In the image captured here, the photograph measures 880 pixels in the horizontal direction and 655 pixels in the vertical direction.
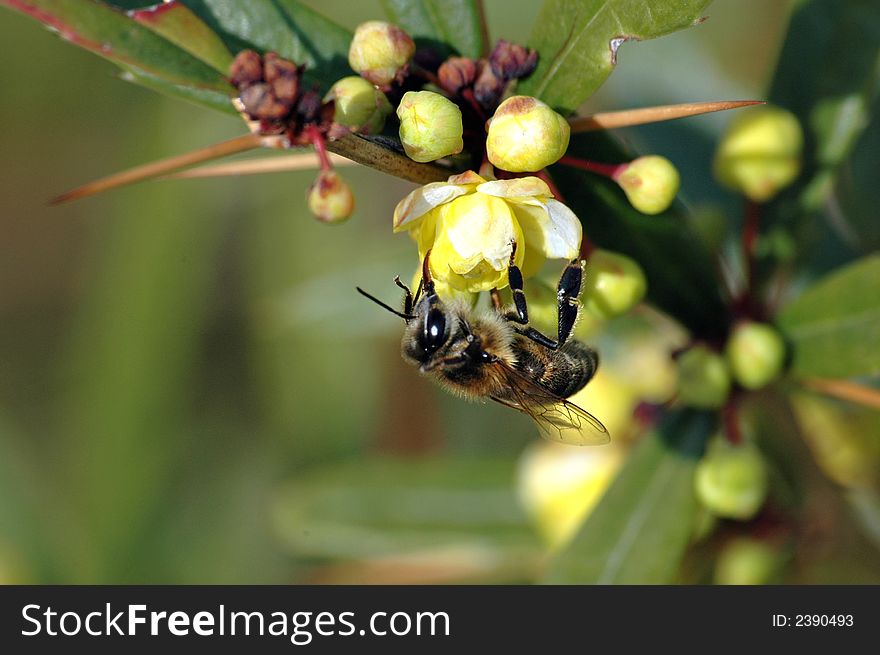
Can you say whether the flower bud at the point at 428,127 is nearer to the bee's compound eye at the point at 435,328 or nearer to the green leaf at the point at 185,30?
the green leaf at the point at 185,30

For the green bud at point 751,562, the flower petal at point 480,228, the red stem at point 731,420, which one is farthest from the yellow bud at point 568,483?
the flower petal at point 480,228

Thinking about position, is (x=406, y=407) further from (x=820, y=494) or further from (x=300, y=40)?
(x=300, y=40)

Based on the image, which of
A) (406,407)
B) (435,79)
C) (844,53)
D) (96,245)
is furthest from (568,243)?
(96,245)

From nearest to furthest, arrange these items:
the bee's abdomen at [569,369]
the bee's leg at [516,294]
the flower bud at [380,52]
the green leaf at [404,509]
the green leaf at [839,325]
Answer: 1. the flower bud at [380,52]
2. the bee's leg at [516,294]
3. the green leaf at [839,325]
4. the bee's abdomen at [569,369]
5. the green leaf at [404,509]

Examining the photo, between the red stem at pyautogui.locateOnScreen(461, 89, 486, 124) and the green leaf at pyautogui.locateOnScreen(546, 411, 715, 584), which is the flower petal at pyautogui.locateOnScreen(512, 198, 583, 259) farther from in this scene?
the green leaf at pyautogui.locateOnScreen(546, 411, 715, 584)

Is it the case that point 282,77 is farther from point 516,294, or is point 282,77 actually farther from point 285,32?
point 516,294

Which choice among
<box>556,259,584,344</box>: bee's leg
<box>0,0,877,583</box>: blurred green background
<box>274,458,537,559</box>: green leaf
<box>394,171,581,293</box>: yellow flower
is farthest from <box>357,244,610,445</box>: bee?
<box>274,458,537,559</box>: green leaf
